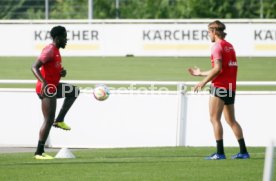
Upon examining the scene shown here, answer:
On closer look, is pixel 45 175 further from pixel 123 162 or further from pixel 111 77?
pixel 111 77

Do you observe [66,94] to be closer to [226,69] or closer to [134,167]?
[134,167]

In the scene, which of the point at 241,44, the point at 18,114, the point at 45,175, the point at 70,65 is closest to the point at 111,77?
the point at 70,65

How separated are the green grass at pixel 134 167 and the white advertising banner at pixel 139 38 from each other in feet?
62.6

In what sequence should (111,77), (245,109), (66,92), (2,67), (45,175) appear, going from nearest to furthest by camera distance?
1. (45,175)
2. (66,92)
3. (245,109)
4. (111,77)
5. (2,67)

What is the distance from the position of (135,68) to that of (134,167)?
1829 cm

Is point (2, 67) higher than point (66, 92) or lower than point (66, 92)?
lower

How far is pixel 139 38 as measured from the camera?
32.8 meters

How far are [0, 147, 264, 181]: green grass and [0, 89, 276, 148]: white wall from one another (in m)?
2.42

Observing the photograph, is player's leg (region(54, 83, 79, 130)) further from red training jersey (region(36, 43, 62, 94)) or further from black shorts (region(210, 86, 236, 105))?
black shorts (region(210, 86, 236, 105))

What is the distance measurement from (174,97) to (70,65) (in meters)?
15.6

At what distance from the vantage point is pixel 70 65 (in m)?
30.9

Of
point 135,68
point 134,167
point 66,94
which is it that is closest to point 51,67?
point 66,94

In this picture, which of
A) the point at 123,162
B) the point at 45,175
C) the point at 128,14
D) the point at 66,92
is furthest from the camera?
the point at 128,14

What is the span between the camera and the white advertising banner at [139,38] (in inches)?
1254
